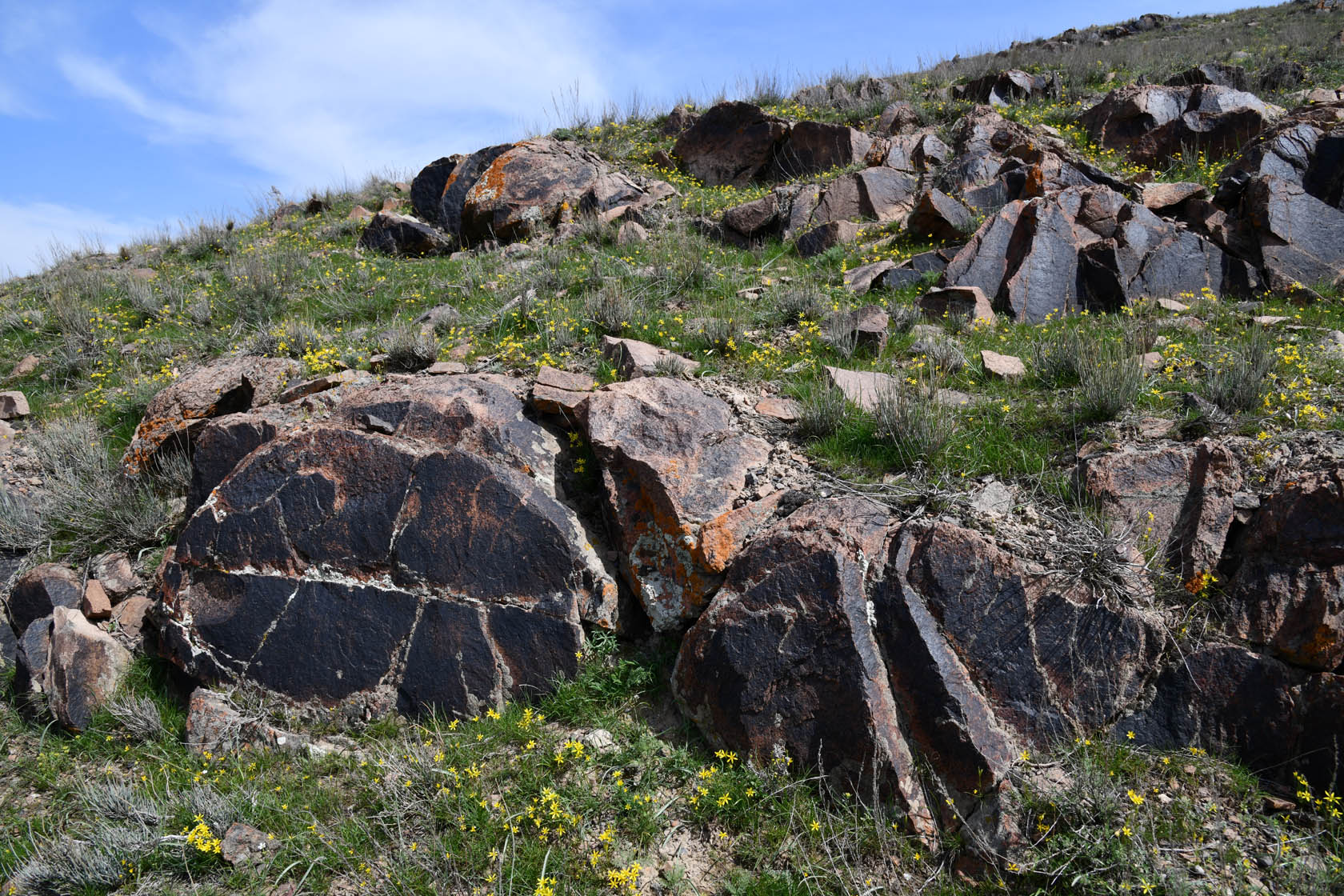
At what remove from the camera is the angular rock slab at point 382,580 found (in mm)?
3875

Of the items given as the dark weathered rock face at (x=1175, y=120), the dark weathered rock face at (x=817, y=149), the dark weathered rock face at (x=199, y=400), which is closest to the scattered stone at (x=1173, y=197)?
the dark weathered rock face at (x=1175, y=120)

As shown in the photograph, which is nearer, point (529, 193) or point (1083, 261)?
point (1083, 261)

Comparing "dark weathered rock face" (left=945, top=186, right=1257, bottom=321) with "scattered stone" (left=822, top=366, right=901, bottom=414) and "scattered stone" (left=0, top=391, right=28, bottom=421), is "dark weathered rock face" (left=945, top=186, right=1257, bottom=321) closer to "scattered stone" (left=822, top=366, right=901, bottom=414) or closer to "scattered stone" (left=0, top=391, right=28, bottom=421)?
"scattered stone" (left=822, top=366, right=901, bottom=414)

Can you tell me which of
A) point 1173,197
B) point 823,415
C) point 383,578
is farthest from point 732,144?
point 383,578

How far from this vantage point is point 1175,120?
371 inches

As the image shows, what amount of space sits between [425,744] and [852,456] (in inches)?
108

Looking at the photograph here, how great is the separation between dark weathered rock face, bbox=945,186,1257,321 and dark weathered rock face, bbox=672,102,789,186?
517cm

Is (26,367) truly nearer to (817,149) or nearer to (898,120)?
(817,149)

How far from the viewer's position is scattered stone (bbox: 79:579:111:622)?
15.0 ft

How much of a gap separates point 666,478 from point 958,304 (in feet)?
11.7

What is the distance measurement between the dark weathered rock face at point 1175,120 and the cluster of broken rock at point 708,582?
4020 mm

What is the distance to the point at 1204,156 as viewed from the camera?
355 inches

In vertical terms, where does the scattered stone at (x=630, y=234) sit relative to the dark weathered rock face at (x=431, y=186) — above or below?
below

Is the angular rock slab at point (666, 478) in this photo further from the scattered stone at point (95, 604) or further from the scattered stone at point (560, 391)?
the scattered stone at point (95, 604)
